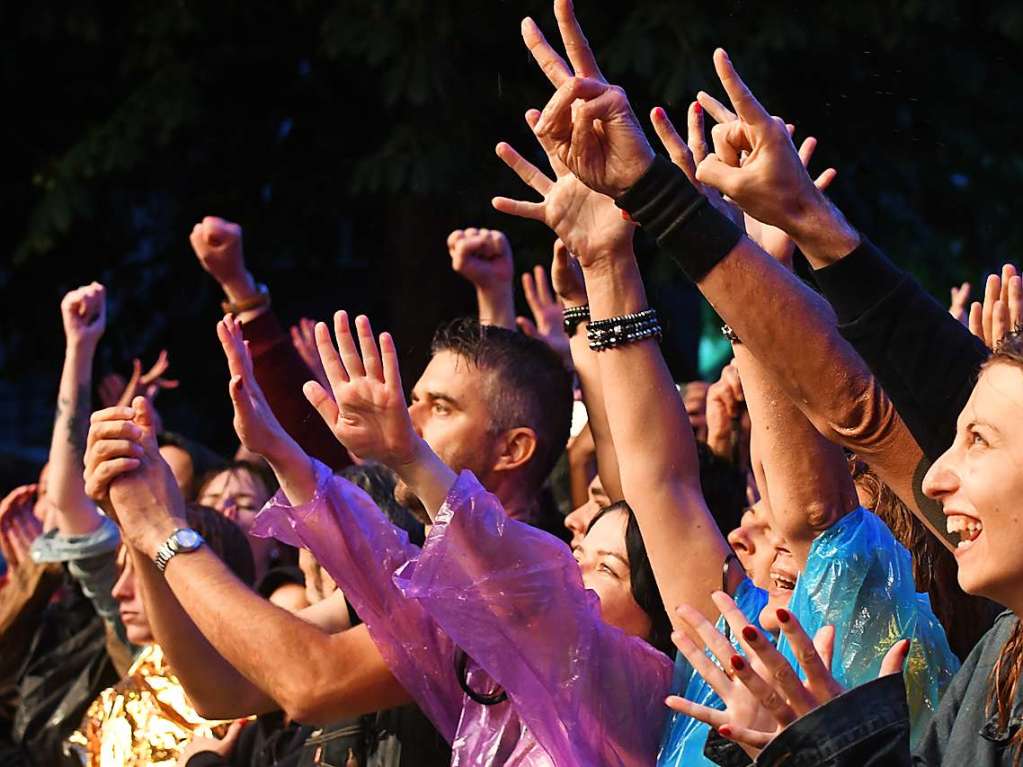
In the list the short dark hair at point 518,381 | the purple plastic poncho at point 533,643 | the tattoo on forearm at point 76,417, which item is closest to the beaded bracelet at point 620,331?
the purple plastic poncho at point 533,643

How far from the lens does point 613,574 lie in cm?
338

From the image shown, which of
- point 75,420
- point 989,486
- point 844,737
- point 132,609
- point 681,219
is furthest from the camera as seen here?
point 75,420

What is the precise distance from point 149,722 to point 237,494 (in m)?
0.95

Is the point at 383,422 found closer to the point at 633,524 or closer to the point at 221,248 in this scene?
the point at 633,524

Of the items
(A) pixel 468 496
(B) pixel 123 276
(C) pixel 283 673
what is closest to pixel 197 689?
(C) pixel 283 673

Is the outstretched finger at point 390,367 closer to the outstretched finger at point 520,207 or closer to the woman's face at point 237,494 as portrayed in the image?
the outstretched finger at point 520,207

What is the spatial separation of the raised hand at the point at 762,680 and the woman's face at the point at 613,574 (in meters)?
1.13

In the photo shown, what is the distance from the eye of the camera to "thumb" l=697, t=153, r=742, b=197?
2.42 m

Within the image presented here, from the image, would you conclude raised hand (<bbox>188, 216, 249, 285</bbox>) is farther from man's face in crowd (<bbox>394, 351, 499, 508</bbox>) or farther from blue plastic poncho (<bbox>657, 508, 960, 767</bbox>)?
blue plastic poncho (<bbox>657, 508, 960, 767</bbox>)

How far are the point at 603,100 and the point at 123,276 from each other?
20.3 feet

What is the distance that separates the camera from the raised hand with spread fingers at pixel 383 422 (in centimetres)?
303

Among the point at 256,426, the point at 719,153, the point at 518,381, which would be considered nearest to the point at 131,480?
the point at 256,426

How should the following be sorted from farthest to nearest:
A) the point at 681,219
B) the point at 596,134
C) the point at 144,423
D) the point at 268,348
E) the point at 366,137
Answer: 1. the point at 366,137
2. the point at 268,348
3. the point at 144,423
4. the point at 596,134
5. the point at 681,219

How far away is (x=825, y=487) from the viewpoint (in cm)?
282
